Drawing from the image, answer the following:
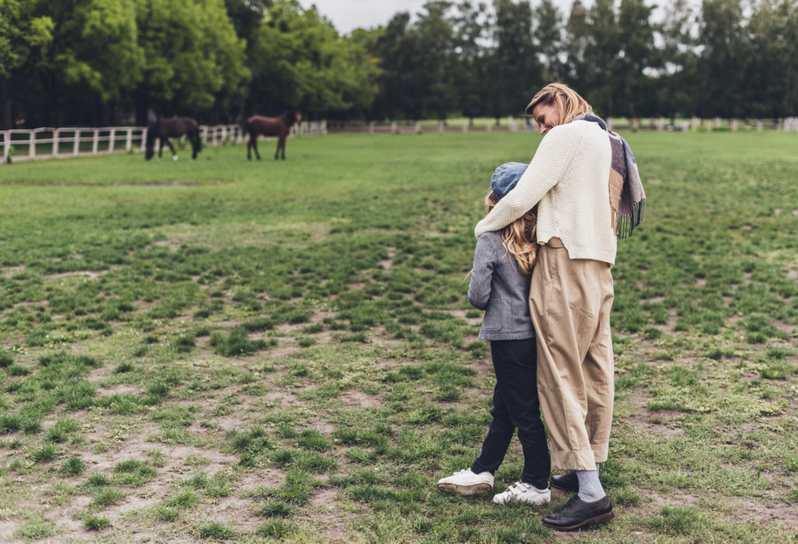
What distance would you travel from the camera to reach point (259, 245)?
10.9m

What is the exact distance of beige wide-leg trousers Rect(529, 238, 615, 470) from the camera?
3199 mm

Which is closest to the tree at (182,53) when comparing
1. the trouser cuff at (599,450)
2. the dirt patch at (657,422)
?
the dirt patch at (657,422)

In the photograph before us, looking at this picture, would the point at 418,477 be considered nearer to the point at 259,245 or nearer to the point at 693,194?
the point at 259,245

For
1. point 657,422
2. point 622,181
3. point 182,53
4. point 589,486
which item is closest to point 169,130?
point 182,53

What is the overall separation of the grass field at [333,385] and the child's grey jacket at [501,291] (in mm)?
1007

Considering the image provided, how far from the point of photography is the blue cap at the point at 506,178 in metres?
3.29

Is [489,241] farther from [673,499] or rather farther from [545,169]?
[673,499]

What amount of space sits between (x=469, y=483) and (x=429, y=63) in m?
94.1

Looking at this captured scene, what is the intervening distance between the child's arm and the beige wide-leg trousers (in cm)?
22

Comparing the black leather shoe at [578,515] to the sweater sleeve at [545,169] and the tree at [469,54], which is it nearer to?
the sweater sleeve at [545,169]

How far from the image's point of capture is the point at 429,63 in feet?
304

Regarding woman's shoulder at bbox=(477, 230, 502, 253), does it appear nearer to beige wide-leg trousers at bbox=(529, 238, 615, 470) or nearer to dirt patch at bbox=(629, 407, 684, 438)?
beige wide-leg trousers at bbox=(529, 238, 615, 470)

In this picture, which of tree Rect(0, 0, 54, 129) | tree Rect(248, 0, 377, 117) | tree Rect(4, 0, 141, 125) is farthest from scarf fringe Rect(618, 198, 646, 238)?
tree Rect(248, 0, 377, 117)

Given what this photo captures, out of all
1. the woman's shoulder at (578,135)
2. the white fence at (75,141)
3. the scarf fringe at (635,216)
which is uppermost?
the white fence at (75,141)
